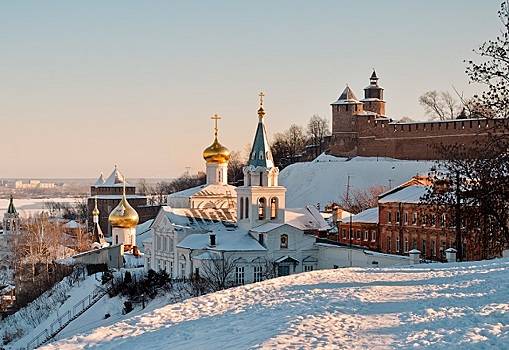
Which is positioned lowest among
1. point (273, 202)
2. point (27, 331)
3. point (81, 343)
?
point (27, 331)

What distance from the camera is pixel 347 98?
5919 cm

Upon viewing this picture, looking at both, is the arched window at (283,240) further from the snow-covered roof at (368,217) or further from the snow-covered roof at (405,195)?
the snow-covered roof at (368,217)

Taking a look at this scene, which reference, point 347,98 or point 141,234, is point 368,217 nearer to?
point 141,234

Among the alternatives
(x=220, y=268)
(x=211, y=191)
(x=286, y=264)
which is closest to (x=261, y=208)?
(x=286, y=264)

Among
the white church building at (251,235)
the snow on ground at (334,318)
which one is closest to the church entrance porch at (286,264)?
the white church building at (251,235)

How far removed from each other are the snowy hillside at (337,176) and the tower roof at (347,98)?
4029 mm

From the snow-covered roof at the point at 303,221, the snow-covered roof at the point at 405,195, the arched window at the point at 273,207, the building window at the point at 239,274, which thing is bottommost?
the building window at the point at 239,274

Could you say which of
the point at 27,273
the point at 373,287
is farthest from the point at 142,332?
the point at 27,273

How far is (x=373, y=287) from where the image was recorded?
10562 millimetres

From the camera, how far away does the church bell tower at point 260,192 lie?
29206 mm

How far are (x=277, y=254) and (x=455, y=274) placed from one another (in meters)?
16.5

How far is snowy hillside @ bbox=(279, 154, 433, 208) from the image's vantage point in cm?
5291

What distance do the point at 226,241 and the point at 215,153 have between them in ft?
20.0

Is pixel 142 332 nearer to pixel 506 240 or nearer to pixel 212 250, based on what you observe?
pixel 506 240
